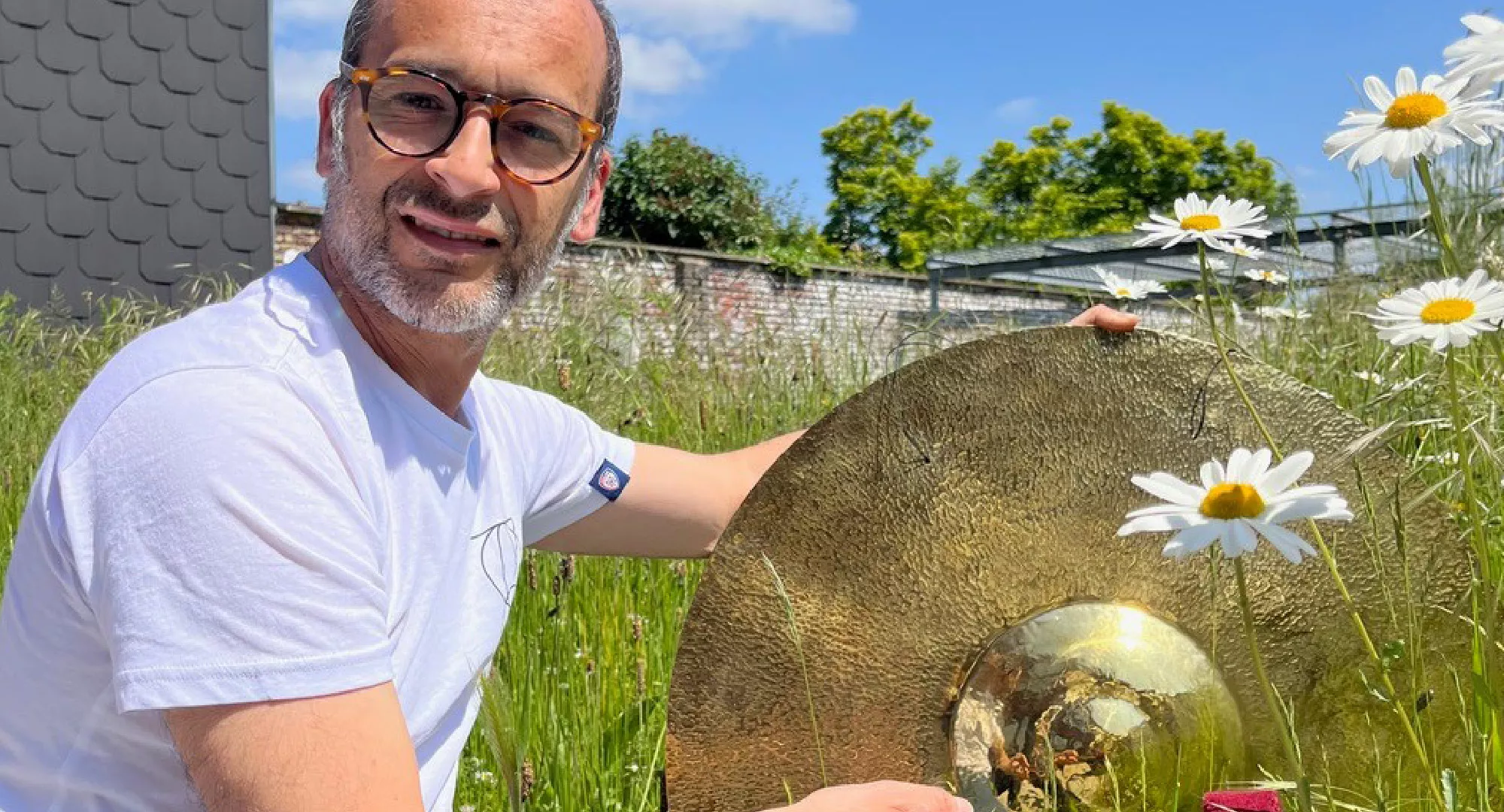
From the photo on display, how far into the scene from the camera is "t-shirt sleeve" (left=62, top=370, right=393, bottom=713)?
3.65 ft

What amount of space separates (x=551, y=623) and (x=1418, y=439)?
1720 mm

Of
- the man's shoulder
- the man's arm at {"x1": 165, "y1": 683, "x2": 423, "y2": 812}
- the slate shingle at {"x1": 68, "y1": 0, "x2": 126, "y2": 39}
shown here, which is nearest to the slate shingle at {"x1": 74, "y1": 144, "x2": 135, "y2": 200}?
the slate shingle at {"x1": 68, "y1": 0, "x2": 126, "y2": 39}

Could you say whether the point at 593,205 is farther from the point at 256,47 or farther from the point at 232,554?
the point at 256,47

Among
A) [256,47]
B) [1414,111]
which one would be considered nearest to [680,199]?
[256,47]

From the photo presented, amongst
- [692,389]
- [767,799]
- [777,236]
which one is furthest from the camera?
[777,236]

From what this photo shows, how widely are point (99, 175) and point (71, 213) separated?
369mm

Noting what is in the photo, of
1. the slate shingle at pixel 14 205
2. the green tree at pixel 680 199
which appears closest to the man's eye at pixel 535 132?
the slate shingle at pixel 14 205

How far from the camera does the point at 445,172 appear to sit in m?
1.48

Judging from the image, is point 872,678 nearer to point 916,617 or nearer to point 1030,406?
point 916,617

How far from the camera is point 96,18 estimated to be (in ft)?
31.7

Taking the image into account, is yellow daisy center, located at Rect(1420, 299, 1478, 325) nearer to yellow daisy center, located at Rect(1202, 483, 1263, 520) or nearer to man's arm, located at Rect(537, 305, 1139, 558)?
yellow daisy center, located at Rect(1202, 483, 1263, 520)

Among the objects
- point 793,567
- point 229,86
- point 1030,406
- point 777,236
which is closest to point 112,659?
point 793,567

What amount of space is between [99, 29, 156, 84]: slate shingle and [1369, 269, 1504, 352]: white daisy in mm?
10301

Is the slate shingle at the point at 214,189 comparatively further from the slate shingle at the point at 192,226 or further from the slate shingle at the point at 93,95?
the slate shingle at the point at 93,95
